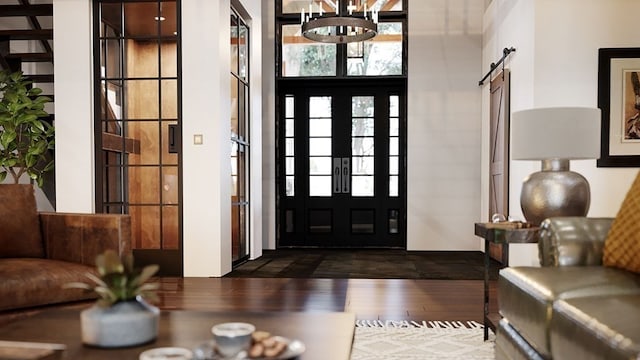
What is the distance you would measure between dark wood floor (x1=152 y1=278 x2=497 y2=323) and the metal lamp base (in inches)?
37.6

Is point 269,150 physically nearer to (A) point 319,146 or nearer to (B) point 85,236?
(A) point 319,146

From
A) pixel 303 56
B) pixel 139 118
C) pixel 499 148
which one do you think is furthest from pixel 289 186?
pixel 499 148

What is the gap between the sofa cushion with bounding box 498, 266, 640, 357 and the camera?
1712 millimetres

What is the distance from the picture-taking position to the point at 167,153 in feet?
16.2

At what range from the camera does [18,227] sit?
275cm

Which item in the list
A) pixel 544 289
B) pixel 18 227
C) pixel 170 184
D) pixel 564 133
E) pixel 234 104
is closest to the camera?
pixel 544 289

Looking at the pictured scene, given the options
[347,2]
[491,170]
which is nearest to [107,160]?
[347,2]

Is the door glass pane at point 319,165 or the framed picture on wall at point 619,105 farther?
the door glass pane at point 319,165

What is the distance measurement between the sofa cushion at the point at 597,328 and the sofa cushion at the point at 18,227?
8.41ft

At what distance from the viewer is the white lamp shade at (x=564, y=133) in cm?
260

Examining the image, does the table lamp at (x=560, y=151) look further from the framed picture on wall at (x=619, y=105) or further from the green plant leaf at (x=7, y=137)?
the green plant leaf at (x=7, y=137)

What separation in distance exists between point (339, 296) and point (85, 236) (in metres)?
2.03

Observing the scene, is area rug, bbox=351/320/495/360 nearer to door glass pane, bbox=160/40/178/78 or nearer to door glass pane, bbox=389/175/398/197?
door glass pane, bbox=160/40/178/78

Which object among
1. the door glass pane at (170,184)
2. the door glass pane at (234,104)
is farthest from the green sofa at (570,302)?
the door glass pane at (234,104)
